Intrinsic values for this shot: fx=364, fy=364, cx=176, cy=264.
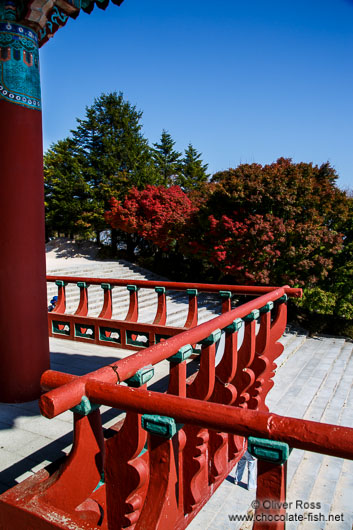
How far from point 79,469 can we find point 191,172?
28.7 m

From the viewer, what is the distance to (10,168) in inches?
114

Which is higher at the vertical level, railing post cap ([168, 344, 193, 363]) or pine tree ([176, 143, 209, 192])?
pine tree ([176, 143, 209, 192])

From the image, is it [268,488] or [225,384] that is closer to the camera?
[268,488]

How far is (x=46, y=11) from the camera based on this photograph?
2994 millimetres

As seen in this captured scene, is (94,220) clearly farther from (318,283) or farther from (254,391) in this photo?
(254,391)

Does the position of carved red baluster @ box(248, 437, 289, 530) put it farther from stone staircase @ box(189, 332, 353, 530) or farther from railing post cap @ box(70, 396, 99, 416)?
stone staircase @ box(189, 332, 353, 530)

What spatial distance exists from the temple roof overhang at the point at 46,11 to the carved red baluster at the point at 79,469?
10.2ft

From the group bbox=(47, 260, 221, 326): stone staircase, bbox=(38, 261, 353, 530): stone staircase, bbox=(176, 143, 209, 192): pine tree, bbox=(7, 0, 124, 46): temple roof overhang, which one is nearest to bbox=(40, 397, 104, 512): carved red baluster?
bbox=(38, 261, 353, 530): stone staircase

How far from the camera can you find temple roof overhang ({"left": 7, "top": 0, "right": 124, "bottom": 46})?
2.84 metres

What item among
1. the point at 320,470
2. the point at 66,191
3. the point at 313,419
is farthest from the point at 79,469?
the point at 66,191

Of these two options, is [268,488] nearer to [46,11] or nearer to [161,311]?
[161,311]

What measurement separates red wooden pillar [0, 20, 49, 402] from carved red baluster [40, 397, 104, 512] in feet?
6.27

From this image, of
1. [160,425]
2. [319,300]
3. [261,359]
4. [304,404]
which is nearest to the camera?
[160,425]

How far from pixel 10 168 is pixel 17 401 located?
1929 millimetres
